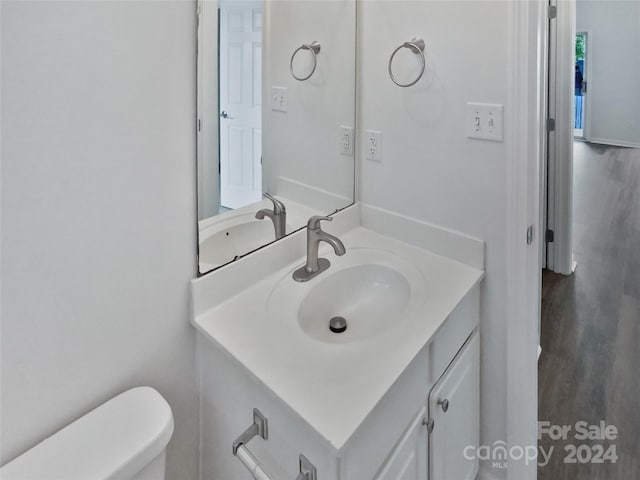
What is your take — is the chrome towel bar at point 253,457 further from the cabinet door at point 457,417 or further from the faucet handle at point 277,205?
the faucet handle at point 277,205

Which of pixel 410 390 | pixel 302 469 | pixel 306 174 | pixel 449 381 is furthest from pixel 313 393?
pixel 306 174

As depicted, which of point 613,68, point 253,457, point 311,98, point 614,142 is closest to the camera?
point 253,457

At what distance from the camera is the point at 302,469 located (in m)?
0.84

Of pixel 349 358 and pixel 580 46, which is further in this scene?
pixel 580 46

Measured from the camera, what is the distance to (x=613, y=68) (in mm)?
7000

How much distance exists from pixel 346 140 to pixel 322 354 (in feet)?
3.01

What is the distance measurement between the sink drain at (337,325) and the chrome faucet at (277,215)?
308 millimetres

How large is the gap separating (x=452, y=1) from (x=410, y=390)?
1122 millimetres

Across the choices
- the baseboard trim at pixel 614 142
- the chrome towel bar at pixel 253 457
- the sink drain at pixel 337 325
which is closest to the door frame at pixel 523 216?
the sink drain at pixel 337 325

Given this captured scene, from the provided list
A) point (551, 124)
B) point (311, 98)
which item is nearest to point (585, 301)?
point (551, 124)

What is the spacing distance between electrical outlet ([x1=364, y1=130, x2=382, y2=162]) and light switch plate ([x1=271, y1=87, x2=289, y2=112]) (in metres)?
0.35

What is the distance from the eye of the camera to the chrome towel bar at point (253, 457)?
83 centimetres

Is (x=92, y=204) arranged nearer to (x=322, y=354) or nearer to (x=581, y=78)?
(x=322, y=354)

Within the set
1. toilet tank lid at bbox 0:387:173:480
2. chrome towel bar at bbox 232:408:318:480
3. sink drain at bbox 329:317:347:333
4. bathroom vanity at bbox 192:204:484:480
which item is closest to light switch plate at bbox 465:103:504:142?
bathroom vanity at bbox 192:204:484:480
